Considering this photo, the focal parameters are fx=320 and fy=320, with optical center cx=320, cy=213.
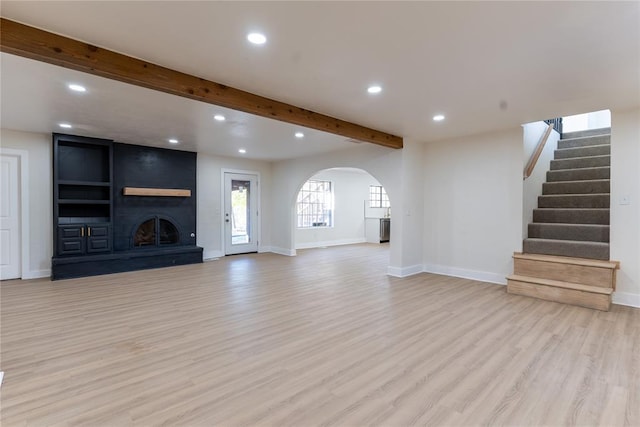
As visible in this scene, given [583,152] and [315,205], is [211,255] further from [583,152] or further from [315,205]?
[583,152]

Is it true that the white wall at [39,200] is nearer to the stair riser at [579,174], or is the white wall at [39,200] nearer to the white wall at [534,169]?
the white wall at [534,169]

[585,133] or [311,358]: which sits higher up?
[585,133]

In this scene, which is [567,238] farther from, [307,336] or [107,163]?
[107,163]

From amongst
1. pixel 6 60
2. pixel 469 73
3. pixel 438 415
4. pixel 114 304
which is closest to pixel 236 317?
pixel 114 304

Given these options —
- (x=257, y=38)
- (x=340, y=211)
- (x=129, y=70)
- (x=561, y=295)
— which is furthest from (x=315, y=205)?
(x=257, y=38)

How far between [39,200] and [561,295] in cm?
819

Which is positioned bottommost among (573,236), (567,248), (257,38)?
(567,248)

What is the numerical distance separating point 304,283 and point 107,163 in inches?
Result: 174

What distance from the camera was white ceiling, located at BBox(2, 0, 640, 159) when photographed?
2.04 meters

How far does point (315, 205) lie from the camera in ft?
33.0

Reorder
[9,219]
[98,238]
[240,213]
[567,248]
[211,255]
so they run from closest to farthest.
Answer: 1. [567,248]
2. [9,219]
3. [98,238]
4. [211,255]
5. [240,213]

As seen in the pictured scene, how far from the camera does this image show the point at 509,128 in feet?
16.2

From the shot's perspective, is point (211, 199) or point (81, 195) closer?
point (81, 195)

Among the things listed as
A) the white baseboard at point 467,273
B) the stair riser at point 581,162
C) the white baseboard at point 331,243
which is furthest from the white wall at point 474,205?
the white baseboard at point 331,243
